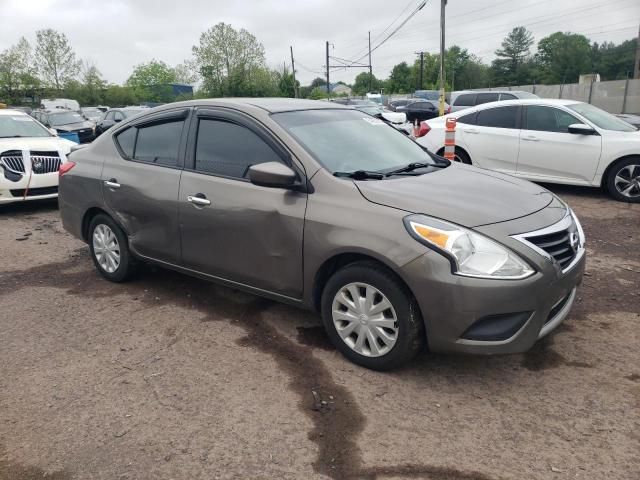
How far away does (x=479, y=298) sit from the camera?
10.0 ft

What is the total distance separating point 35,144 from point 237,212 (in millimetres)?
6475

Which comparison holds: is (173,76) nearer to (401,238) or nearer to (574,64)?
(574,64)

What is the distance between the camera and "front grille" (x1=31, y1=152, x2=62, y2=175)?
8.68 metres

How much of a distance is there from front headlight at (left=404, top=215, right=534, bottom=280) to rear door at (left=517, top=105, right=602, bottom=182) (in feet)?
20.1

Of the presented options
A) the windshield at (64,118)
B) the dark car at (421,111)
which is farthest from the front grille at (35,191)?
the dark car at (421,111)

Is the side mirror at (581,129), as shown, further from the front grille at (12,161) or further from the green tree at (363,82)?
the green tree at (363,82)

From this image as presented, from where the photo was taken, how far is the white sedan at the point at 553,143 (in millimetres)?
8172

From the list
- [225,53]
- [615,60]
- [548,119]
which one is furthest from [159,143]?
[615,60]

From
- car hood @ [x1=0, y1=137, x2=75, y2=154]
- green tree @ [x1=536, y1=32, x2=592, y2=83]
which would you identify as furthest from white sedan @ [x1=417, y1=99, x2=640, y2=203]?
green tree @ [x1=536, y1=32, x2=592, y2=83]

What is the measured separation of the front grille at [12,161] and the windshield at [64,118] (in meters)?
11.4

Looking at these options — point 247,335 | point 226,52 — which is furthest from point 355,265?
point 226,52

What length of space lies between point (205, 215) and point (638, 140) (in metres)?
6.79

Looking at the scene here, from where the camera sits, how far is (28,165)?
28.2ft

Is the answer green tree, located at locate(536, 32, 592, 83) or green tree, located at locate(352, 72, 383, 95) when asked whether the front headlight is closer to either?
green tree, located at locate(536, 32, 592, 83)
